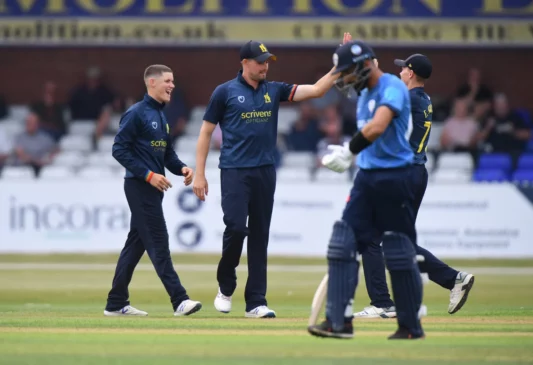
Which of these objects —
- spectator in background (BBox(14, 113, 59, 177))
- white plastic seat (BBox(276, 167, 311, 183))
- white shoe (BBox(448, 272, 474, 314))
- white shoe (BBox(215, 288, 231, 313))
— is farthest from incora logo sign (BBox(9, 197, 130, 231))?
white shoe (BBox(448, 272, 474, 314))

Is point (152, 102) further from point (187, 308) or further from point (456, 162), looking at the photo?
point (456, 162)

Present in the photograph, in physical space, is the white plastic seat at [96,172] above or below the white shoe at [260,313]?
above

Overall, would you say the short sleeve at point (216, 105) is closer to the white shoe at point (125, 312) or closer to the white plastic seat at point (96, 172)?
the white shoe at point (125, 312)

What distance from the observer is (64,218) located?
685 inches

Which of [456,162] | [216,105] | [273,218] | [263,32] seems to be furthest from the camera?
[263,32]

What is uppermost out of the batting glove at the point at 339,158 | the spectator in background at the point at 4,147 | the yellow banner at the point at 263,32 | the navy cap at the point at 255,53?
the yellow banner at the point at 263,32

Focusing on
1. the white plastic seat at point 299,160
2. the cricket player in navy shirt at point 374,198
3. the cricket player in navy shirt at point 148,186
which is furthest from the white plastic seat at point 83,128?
the cricket player in navy shirt at point 374,198

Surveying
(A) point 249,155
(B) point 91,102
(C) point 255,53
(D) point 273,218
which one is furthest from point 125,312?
(B) point 91,102

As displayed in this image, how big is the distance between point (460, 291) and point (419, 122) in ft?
4.66

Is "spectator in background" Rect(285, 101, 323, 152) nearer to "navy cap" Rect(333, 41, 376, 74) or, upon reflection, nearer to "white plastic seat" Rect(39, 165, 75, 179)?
"white plastic seat" Rect(39, 165, 75, 179)

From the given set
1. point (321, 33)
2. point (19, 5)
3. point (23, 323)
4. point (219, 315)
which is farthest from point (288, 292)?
point (19, 5)

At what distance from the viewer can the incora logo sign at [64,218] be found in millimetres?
17391

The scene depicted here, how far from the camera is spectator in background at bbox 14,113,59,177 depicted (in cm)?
2006

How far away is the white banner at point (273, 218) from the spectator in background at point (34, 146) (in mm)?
2573
